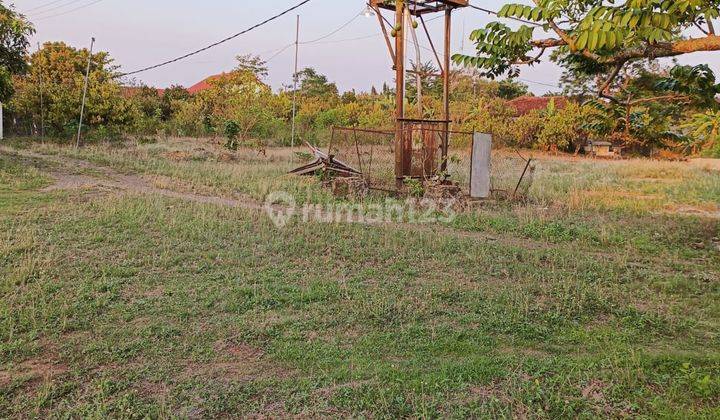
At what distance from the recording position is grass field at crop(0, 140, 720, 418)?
3.63 meters

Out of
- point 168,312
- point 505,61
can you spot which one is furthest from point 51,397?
point 505,61

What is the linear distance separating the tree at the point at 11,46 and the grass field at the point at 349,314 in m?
6.24

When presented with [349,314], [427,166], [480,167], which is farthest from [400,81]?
[349,314]

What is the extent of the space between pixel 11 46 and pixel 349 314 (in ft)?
51.2

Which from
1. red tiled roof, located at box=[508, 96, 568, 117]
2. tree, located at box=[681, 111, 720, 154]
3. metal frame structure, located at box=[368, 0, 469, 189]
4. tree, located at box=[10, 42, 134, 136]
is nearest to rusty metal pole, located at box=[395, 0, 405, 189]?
metal frame structure, located at box=[368, 0, 469, 189]

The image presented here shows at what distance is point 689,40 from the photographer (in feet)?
12.1

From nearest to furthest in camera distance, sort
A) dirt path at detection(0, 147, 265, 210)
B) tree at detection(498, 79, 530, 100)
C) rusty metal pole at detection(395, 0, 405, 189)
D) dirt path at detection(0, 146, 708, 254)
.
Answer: dirt path at detection(0, 146, 708, 254) < dirt path at detection(0, 147, 265, 210) < rusty metal pole at detection(395, 0, 405, 189) < tree at detection(498, 79, 530, 100)

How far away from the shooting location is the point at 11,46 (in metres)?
Result: 15.7

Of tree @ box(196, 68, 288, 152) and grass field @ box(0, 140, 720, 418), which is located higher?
tree @ box(196, 68, 288, 152)

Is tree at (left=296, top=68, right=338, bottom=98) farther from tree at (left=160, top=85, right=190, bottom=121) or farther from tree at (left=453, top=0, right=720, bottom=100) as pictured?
tree at (left=453, top=0, right=720, bottom=100)

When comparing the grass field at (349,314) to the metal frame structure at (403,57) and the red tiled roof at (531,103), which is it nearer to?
the metal frame structure at (403,57)

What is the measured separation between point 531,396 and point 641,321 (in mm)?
2079

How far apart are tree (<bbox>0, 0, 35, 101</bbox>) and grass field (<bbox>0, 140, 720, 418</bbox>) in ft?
20.5

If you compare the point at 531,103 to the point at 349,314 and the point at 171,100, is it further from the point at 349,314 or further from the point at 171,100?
the point at 349,314
